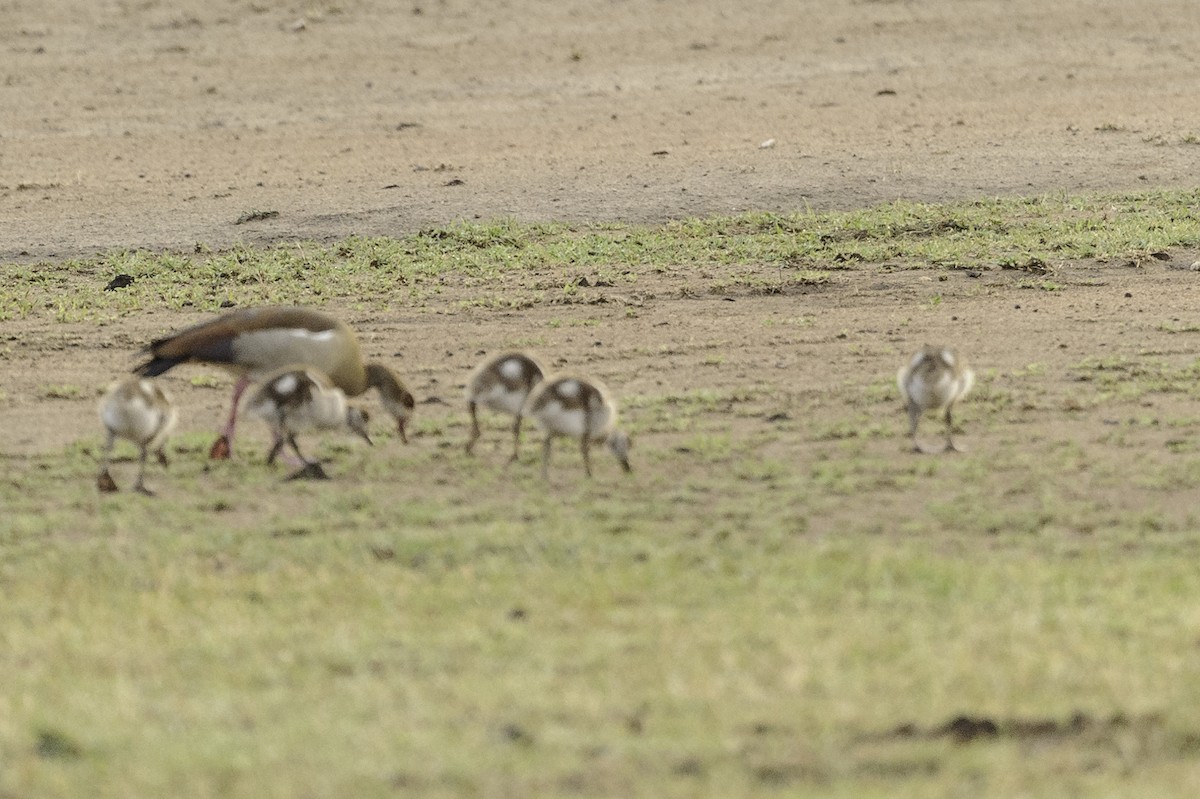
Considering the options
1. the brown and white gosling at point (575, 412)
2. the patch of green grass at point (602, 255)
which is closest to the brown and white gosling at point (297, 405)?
the brown and white gosling at point (575, 412)

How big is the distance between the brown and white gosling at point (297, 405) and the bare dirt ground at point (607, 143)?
1.49m

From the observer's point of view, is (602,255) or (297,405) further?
(602,255)

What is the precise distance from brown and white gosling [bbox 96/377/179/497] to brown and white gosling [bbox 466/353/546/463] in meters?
1.51

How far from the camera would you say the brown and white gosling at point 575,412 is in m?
9.20

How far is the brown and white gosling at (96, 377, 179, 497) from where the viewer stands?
9.08m

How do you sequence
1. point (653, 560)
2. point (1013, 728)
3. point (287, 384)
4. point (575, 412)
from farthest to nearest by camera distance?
point (287, 384)
point (575, 412)
point (653, 560)
point (1013, 728)

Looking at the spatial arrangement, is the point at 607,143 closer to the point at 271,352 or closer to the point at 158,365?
the point at 271,352

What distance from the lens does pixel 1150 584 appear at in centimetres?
740

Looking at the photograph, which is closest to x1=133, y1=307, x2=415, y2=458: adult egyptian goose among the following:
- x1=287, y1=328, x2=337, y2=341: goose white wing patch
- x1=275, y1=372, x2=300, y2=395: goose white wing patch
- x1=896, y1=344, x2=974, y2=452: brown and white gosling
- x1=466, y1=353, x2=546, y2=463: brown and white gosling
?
x1=287, y1=328, x2=337, y2=341: goose white wing patch

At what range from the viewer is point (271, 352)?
10.3 m

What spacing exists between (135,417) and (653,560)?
2693 mm

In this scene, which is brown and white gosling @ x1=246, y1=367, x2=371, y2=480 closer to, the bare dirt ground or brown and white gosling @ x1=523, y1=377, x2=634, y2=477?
brown and white gosling @ x1=523, y1=377, x2=634, y2=477

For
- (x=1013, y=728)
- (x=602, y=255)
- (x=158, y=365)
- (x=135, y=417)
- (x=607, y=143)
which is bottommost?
(x=1013, y=728)

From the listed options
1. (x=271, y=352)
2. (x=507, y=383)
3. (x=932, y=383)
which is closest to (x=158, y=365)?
(x=271, y=352)
